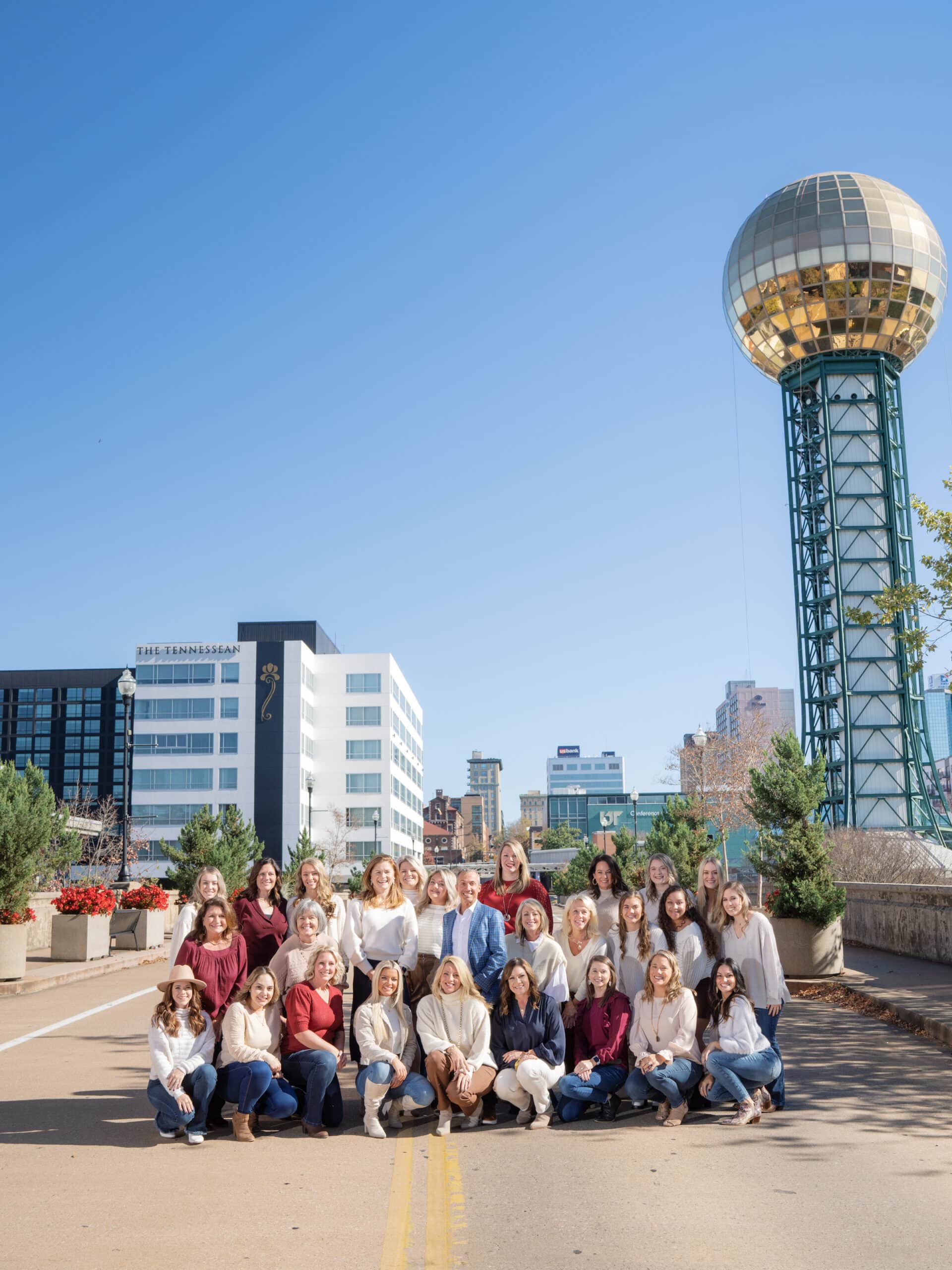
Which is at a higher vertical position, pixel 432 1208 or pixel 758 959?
pixel 758 959

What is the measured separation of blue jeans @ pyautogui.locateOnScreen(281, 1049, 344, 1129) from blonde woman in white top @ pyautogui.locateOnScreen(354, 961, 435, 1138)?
20 cm

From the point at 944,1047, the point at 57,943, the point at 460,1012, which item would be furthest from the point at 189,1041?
the point at 57,943

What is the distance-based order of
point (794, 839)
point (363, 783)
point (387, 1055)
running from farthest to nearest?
point (363, 783)
point (794, 839)
point (387, 1055)

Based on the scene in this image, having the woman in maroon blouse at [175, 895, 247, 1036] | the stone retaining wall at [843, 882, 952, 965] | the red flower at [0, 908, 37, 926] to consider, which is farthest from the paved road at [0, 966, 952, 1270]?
the stone retaining wall at [843, 882, 952, 965]

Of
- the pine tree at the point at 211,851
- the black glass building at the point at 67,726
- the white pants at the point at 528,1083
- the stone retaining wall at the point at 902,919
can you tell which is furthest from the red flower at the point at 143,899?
the black glass building at the point at 67,726

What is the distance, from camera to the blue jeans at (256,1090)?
795 centimetres

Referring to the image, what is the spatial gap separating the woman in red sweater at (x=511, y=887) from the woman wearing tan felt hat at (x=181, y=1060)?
306 centimetres

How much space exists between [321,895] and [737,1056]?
348 centimetres

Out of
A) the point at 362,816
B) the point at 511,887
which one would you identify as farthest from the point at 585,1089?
the point at 362,816

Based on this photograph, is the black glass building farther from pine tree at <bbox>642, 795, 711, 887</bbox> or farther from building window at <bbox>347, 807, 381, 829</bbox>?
pine tree at <bbox>642, 795, 711, 887</bbox>

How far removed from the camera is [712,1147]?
25.0 ft

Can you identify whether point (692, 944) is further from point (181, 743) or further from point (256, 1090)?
point (181, 743)

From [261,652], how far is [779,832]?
76.4 meters

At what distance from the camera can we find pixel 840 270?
5069 centimetres
